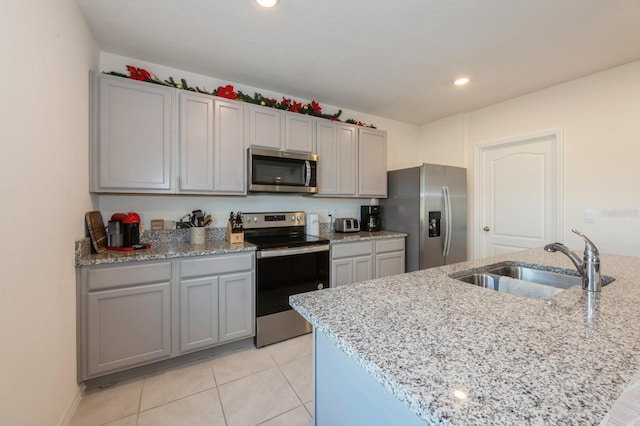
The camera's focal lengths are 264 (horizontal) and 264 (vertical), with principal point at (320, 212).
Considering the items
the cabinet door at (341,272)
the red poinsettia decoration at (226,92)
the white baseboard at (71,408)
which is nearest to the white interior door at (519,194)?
the cabinet door at (341,272)

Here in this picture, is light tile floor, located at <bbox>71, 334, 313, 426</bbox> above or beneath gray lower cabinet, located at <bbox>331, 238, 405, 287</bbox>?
beneath

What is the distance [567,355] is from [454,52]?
7.71ft

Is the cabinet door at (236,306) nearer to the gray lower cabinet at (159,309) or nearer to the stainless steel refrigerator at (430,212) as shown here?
the gray lower cabinet at (159,309)

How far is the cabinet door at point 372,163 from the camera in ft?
10.7

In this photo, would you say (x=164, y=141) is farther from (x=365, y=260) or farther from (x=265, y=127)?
(x=365, y=260)

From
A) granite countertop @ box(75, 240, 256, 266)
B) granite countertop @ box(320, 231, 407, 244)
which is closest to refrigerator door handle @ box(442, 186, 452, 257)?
granite countertop @ box(320, 231, 407, 244)

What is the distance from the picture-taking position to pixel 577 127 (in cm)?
268

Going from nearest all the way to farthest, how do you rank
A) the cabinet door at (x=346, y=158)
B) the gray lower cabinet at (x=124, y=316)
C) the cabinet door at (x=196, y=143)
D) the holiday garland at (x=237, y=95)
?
1. the gray lower cabinet at (x=124, y=316)
2. the holiday garland at (x=237, y=95)
3. the cabinet door at (x=196, y=143)
4. the cabinet door at (x=346, y=158)

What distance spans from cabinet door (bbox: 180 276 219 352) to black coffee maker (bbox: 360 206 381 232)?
2.06 meters

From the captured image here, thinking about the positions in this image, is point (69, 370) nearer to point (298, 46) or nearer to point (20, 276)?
point (20, 276)

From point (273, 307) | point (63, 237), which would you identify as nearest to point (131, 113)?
Answer: point (63, 237)

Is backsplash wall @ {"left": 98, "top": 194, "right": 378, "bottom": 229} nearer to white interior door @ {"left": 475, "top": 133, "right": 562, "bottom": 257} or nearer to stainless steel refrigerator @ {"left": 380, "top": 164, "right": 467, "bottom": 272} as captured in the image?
stainless steel refrigerator @ {"left": 380, "top": 164, "right": 467, "bottom": 272}

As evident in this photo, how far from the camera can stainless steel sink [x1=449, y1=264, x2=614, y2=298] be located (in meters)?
1.39

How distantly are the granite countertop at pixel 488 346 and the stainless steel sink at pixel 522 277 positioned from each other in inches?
9.3
